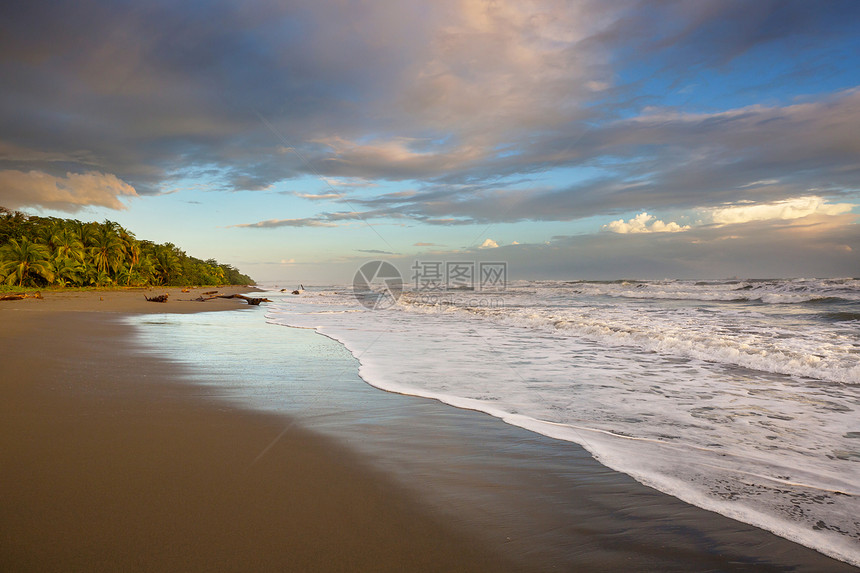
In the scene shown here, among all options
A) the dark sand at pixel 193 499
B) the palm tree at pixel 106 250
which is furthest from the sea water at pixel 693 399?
the palm tree at pixel 106 250

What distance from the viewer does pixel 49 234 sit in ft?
131

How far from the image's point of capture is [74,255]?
38.4 metres

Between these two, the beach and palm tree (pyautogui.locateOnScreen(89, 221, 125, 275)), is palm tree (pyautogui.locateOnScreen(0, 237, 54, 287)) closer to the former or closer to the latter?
palm tree (pyautogui.locateOnScreen(89, 221, 125, 275))

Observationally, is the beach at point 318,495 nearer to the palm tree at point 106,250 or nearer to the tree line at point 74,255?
the tree line at point 74,255

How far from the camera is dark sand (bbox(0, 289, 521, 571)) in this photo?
191 centimetres

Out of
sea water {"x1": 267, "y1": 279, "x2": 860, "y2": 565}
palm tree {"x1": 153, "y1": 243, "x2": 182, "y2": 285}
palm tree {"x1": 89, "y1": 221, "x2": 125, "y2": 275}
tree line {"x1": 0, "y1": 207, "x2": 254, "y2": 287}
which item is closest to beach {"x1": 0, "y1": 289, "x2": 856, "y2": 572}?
sea water {"x1": 267, "y1": 279, "x2": 860, "y2": 565}

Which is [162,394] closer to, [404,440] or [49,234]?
[404,440]

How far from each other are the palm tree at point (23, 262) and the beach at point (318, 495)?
38799mm

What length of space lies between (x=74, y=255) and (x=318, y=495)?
47.2 metres

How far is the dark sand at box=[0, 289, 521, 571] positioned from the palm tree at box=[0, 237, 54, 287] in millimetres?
39193

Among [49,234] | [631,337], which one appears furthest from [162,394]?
[49,234]

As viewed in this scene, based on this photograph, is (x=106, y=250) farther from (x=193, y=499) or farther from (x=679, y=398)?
(x=679, y=398)

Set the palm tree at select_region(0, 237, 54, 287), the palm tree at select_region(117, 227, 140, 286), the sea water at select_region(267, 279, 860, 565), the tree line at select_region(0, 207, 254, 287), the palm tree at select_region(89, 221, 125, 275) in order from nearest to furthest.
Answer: the sea water at select_region(267, 279, 860, 565)
the palm tree at select_region(0, 237, 54, 287)
the tree line at select_region(0, 207, 254, 287)
the palm tree at select_region(89, 221, 125, 275)
the palm tree at select_region(117, 227, 140, 286)

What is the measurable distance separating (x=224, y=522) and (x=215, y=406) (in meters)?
2.52
